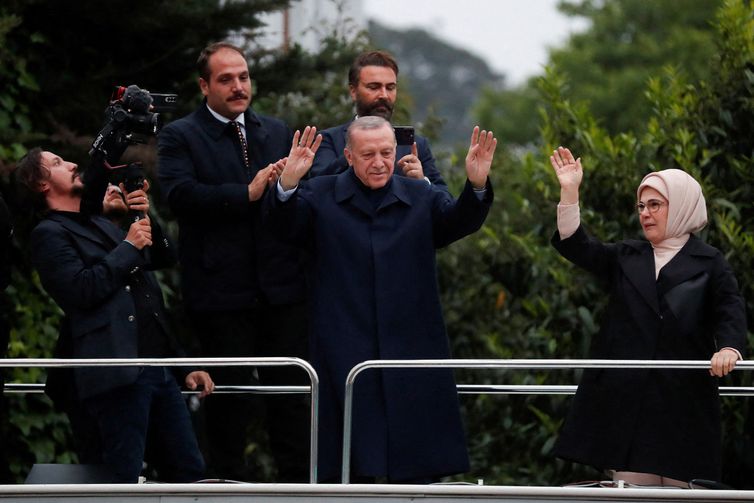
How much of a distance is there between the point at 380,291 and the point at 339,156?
0.94m

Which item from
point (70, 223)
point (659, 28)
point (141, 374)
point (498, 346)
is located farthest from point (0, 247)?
point (659, 28)

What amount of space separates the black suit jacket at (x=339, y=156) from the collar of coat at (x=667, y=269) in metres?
0.96

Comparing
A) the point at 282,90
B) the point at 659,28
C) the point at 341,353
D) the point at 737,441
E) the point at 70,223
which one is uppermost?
the point at 659,28

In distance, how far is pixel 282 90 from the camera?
11.1 m

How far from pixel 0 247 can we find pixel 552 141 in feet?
13.9

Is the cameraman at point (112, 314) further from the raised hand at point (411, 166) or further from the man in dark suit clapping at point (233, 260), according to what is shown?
the raised hand at point (411, 166)

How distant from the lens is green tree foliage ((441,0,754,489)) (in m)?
9.72

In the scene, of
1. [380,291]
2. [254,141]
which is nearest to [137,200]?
[254,141]

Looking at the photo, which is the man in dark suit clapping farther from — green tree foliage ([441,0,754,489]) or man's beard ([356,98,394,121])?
green tree foliage ([441,0,754,489])

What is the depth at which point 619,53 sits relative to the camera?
35781 mm

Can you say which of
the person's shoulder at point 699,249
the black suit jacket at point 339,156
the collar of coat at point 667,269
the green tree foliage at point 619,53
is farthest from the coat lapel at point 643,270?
the green tree foliage at point 619,53

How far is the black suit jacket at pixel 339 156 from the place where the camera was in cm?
782

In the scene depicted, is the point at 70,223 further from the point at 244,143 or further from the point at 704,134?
the point at 704,134

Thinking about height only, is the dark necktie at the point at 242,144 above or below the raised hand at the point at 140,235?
above
